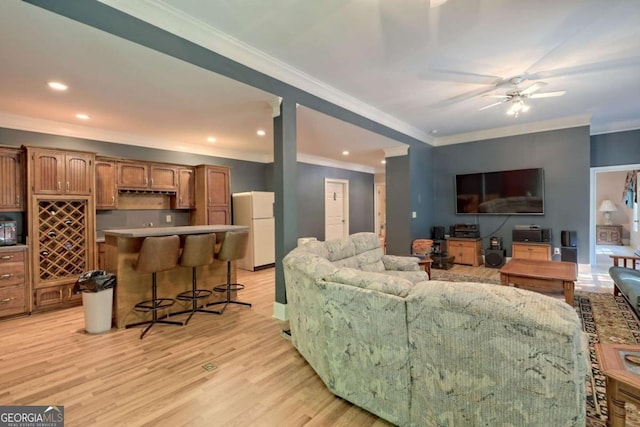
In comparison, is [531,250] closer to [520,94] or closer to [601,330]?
[601,330]

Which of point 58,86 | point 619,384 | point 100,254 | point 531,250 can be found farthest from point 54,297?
point 531,250

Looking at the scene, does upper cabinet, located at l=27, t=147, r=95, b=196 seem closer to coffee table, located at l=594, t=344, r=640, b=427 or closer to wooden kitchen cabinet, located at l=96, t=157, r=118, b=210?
wooden kitchen cabinet, located at l=96, t=157, r=118, b=210

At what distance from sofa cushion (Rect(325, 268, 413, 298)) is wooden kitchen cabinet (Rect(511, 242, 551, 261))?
4.96 metres

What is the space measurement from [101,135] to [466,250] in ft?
22.2

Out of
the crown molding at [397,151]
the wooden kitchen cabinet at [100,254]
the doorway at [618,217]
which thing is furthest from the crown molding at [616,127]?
the wooden kitchen cabinet at [100,254]

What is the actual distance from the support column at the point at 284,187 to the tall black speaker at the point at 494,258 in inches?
169

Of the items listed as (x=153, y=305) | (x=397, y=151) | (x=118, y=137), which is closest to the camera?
(x=153, y=305)

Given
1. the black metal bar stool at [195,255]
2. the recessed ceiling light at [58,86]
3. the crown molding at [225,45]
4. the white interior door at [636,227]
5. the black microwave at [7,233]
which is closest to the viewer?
the crown molding at [225,45]

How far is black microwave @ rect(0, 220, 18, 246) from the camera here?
3.50 m

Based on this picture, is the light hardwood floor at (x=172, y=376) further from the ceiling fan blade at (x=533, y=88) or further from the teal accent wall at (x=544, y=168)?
the teal accent wall at (x=544, y=168)

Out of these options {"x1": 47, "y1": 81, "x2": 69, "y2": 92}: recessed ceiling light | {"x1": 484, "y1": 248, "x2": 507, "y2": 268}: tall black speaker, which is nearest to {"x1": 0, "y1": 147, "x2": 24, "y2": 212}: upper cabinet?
{"x1": 47, "y1": 81, "x2": 69, "y2": 92}: recessed ceiling light

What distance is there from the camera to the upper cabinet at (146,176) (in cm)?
470

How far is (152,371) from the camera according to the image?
2258 mm

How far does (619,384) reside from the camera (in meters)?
1.28
